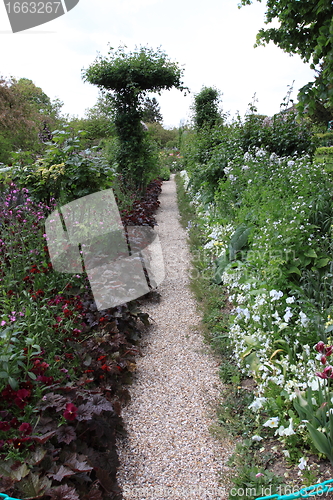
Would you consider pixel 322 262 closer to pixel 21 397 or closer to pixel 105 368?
pixel 105 368

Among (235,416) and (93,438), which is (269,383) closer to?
(235,416)

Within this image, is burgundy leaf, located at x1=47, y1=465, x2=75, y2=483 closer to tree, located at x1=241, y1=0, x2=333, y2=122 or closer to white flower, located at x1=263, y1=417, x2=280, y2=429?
white flower, located at x1=263, y1=417, x2=280, y2=429

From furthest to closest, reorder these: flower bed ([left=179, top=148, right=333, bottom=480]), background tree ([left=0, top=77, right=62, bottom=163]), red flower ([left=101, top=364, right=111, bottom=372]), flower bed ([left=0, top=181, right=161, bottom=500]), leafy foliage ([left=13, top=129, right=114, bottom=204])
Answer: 1. background tree ([left=0, top=77, right=62, bottom=163])
2. leafy foliage ([left=13, top=129, right=114, bottom=204])
3. red flower ([left=101, top=364, right=111, bottom=372])
4. flower bed ([left=179, top=148, right=333, bottom=480])
5. flower bed ([left=0, top=181, right=161, bottom=500])

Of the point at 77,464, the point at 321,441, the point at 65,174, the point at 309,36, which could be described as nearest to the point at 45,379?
the point at 77,464

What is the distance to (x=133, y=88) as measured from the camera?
8469 mm

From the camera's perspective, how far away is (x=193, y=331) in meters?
3.52

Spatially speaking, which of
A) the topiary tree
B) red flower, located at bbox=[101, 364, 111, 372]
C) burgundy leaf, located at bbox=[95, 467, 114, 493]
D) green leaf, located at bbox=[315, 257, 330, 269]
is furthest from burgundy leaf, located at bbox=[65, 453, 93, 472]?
the topiary tree

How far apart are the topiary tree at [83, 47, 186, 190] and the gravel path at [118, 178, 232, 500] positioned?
19.6 ft

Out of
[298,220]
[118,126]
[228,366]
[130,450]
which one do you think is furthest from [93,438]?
[118,126]

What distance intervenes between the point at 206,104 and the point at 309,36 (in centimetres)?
1198

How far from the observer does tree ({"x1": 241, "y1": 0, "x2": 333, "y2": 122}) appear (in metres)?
3.25

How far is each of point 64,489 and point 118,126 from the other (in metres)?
8.79

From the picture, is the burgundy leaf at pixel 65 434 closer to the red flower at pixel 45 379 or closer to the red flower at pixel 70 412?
the red flower at pixel 70 412

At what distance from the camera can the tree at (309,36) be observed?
A: 10.7 feet
